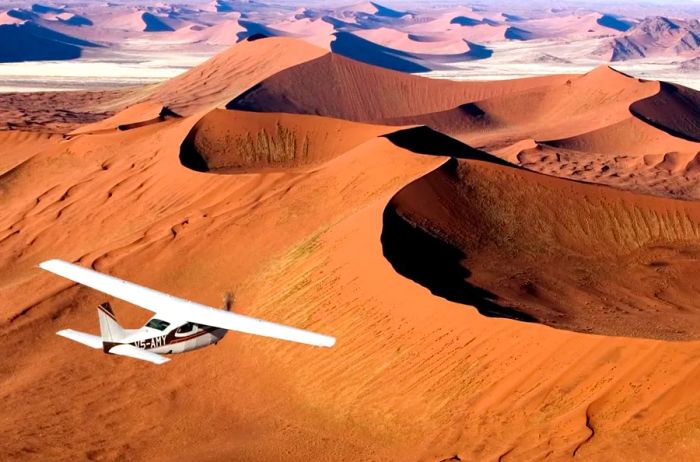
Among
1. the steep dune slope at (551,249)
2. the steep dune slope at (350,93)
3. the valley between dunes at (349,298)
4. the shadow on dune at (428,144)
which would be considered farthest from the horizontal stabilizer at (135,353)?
the steep dune slope at (350,93)

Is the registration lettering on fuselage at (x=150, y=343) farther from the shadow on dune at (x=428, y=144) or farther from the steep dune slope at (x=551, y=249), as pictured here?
the shadow on dune at (x=428, y=144)

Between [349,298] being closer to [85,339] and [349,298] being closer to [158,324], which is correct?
[158,324]

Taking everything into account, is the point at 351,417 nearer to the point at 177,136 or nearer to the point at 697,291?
the point at 697,291

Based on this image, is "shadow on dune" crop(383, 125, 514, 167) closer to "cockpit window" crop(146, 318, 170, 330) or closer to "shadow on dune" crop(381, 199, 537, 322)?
"shadow on dune" crop(381, 199, 537, 322)

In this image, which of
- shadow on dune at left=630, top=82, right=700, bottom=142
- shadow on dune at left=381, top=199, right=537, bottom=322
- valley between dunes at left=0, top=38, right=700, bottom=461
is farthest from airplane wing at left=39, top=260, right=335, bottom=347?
shadow on dune at left=630, top=82, right=700, bottom=142

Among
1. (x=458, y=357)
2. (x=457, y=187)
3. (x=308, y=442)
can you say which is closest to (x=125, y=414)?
(x=308, y=442)

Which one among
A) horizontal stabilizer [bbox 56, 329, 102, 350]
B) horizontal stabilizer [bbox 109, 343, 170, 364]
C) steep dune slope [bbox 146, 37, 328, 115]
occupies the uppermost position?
horizontal stabilizer [bbox 109, 343, 170, 364]
